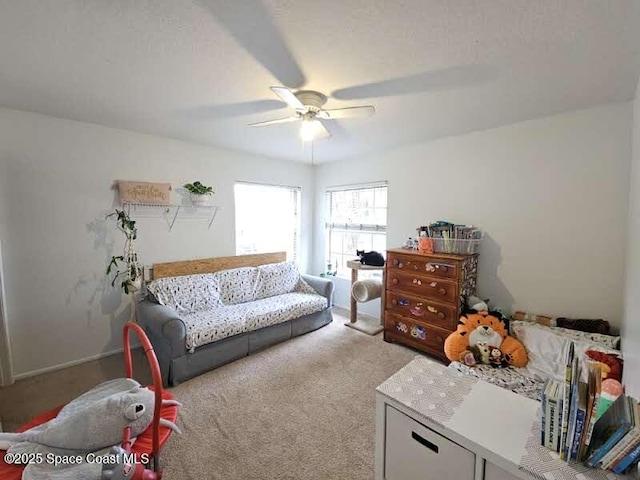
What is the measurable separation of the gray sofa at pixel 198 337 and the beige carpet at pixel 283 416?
0.11 m

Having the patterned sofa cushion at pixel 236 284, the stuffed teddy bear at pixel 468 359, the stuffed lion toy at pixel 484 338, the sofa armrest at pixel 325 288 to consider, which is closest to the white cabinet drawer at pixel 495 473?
the stuffed teddy bear at pixel 468 359

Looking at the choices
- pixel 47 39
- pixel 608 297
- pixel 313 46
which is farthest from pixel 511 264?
pixel 47 39

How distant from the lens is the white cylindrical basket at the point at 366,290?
11.0 ft

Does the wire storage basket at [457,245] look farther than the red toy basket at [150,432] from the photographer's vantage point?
Yes

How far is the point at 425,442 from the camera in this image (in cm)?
112

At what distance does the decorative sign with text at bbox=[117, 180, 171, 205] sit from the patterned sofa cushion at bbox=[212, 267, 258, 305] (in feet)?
3.45

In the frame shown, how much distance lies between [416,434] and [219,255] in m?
3.10

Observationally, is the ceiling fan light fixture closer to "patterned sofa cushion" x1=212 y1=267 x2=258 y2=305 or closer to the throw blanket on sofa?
the throw blanket on sofa

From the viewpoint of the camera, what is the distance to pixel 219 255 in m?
3.62

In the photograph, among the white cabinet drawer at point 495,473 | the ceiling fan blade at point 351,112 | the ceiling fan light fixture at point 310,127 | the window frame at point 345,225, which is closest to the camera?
the white cabinet drawer at point 495,473

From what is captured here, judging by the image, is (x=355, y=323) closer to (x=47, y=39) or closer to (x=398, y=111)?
(x=398, y=111)

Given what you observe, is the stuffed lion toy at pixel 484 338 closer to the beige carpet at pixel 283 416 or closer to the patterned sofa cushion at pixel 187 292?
the beige carpet at pixel 283 416

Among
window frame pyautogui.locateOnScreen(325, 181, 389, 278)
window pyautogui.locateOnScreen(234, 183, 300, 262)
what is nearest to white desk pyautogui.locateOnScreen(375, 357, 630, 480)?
window frame pyautogui.locateOnScreen(325, 181, 389, 278)

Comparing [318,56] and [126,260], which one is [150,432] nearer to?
[126,260]
